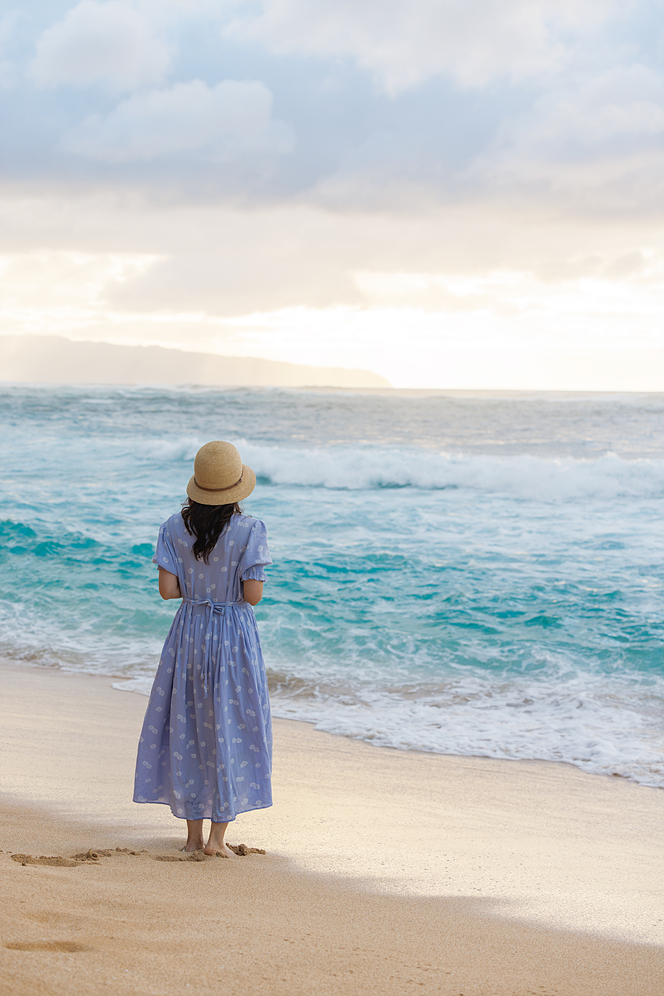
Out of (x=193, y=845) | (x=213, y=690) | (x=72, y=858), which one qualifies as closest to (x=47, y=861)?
(x=72, y=858)

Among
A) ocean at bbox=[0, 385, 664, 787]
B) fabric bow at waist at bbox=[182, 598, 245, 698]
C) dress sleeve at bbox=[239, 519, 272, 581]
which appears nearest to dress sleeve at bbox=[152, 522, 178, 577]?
fabric bow at waist at bbox=[182, 598, 245, 698]

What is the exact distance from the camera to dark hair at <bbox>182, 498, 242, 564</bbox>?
9.75 feet

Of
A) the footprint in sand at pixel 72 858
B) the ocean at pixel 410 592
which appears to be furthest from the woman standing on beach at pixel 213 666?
the ocean at pixel 410 592

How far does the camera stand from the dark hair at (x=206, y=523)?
297 cm

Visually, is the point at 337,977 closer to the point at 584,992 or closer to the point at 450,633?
the point at 584,992

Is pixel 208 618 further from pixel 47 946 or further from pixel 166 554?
pixel 47 946

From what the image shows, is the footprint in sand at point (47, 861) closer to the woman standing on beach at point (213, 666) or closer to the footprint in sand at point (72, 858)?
the footprint in sand at point (72, 858)

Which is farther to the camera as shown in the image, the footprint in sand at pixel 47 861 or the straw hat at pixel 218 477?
the straw hat at pixel 218 477

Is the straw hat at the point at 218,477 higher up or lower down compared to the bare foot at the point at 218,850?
higher up

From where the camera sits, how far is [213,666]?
2.98 metres

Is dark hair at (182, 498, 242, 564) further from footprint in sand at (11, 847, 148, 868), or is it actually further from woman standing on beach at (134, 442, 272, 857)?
footprint in sand at (11, 847, 148, 868)

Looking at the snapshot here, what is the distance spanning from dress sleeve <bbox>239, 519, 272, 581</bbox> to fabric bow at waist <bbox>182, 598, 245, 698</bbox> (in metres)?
0.13

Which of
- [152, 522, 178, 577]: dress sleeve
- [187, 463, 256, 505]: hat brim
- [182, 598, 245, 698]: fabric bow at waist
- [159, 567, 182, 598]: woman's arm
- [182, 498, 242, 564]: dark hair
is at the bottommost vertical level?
[182, 598, 245, 698]: fabric bow at waist

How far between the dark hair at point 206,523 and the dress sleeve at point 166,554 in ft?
0.31
